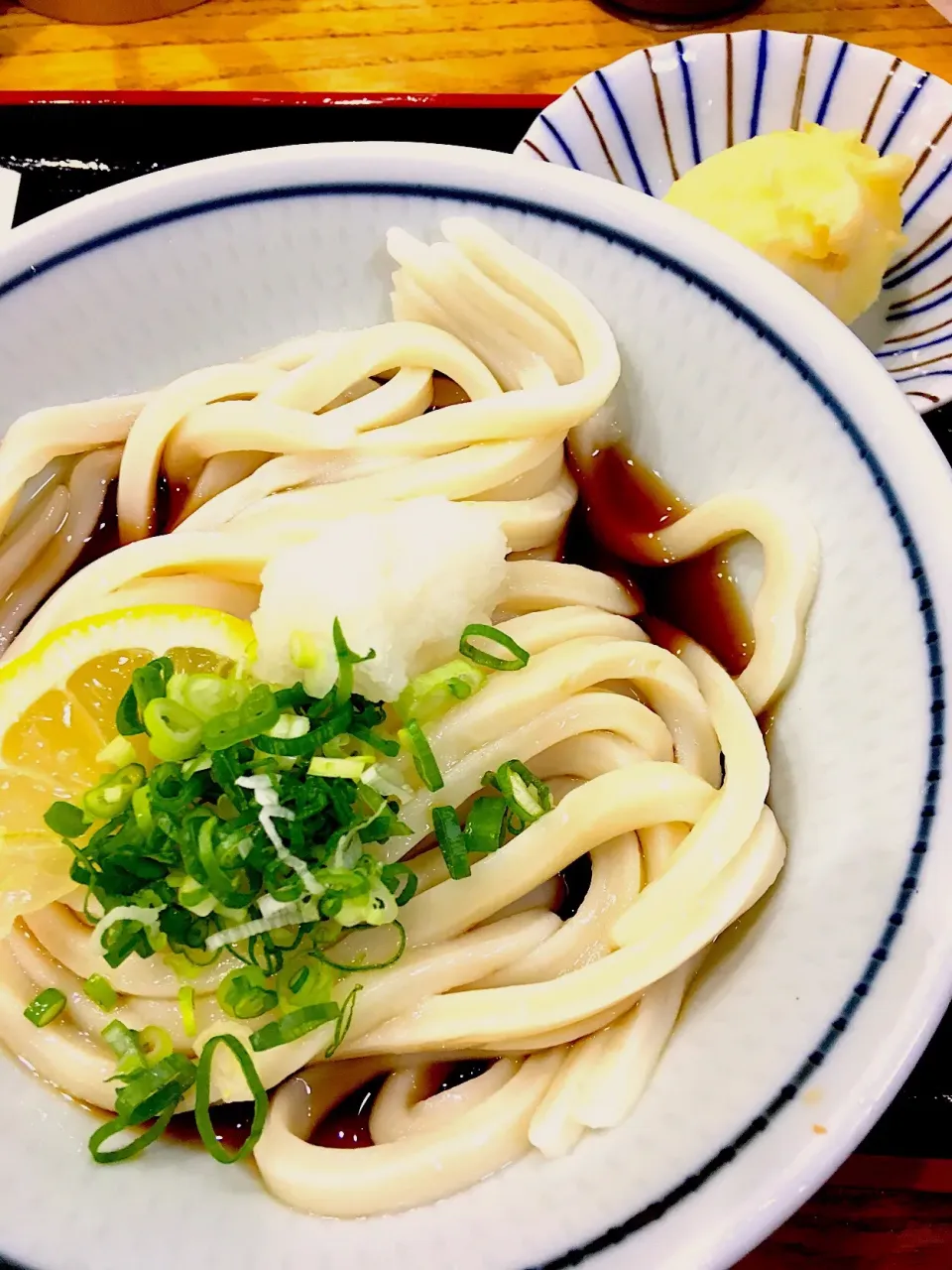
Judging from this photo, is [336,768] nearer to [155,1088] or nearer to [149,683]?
[149,683]

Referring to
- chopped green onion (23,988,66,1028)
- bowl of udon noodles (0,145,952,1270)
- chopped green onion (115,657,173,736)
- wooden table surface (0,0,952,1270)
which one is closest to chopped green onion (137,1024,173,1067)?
bowl of udon noodles (0,145,952,1270)

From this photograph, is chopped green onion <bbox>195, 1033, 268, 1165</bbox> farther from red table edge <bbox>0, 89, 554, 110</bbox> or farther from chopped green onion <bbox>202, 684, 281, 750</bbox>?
red table edge <bbox>0, 89, 554, 110</bbox>

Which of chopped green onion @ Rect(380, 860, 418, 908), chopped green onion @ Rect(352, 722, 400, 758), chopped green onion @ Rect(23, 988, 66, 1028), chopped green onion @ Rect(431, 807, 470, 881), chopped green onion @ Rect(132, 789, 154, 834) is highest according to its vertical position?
chopped green onion @ Rect(352, 722, 400, 758)

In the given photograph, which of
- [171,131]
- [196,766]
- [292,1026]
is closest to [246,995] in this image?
[292,1026]

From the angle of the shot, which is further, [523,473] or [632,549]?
[632,549]

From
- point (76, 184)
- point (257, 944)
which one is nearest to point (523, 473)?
point (257, 944)

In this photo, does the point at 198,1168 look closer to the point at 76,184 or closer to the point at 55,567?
the point at 55,567

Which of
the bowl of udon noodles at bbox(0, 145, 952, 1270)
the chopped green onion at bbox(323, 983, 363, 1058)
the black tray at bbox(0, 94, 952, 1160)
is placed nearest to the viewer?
the bowl of udon noodles at bbox(0, 145, 952, 1270)
